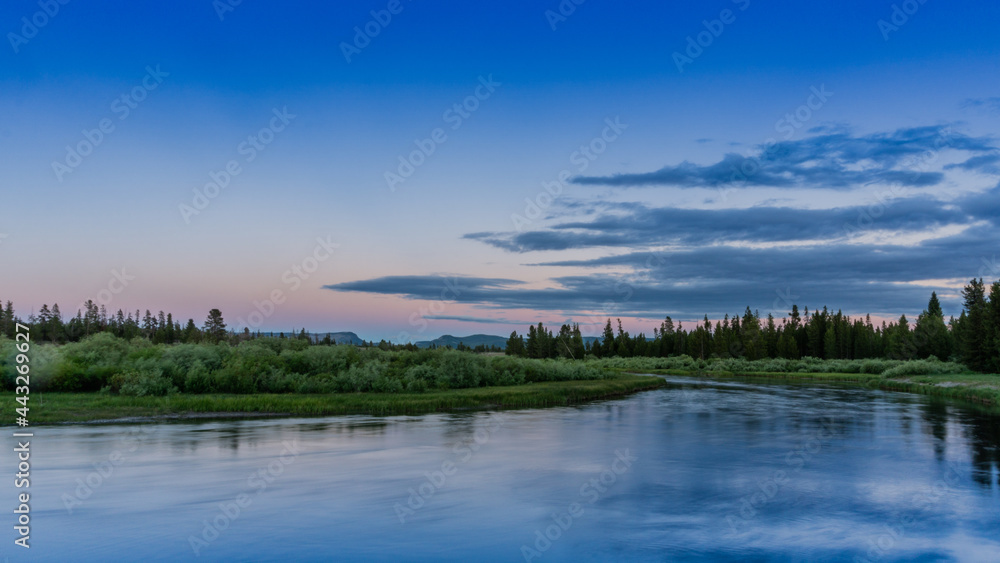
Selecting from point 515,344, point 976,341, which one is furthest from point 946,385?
point 515,344

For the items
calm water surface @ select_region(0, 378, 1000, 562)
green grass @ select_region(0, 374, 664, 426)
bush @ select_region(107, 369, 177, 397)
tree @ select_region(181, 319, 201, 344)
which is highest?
tree @ select_region(181, 319, 201, 344)

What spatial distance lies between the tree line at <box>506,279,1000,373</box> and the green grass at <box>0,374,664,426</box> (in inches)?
2279

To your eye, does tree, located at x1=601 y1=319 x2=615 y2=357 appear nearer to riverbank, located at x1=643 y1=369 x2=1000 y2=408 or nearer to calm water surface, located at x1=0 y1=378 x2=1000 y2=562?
riverbank, located at x1=643 y1=369 x2=1000 y2=408

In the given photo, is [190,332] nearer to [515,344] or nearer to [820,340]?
[515,344]

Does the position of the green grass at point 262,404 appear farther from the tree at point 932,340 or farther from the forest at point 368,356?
the tree at point 932,340

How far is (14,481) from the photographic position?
17.3 metres

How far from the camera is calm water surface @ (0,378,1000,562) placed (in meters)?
13.4

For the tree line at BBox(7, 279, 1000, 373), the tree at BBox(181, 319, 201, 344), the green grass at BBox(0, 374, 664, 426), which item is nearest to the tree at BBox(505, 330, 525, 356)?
the tree line at BBox(7, 279, 1000, 373)

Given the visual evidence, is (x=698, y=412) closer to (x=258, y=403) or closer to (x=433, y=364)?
(x=433, y=364)

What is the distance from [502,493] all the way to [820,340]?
428ft

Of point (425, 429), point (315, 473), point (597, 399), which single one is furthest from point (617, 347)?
point (315, 473)

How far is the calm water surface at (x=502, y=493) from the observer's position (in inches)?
527

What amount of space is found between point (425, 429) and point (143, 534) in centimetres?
1597

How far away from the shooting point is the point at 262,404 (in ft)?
104
